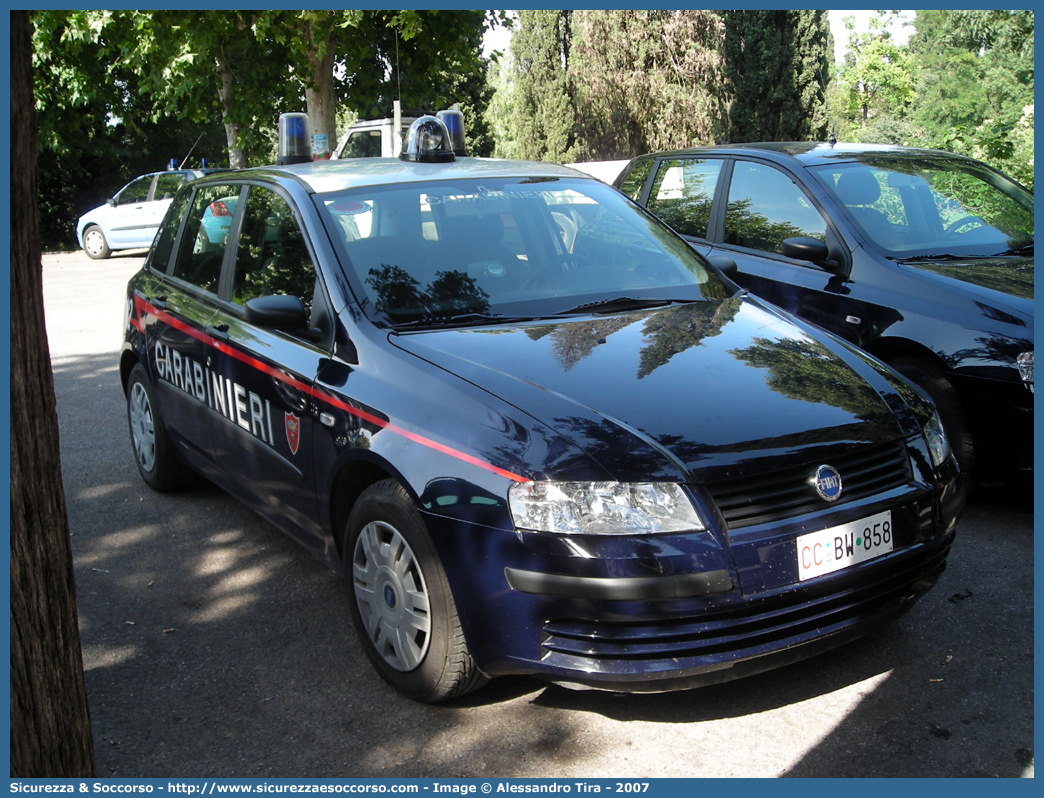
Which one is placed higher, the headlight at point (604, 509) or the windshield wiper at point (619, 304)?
the windshield wiper at point (619, 304)

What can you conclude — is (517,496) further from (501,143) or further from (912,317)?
(501,143)

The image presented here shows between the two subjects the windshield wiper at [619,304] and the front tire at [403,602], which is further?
the windshield wiper at [619,304]

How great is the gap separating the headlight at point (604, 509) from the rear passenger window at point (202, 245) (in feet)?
8.16

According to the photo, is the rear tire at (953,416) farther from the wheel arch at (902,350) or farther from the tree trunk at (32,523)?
the tree trunk at (32,523)

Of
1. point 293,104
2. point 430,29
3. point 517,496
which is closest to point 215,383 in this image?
point 517,496

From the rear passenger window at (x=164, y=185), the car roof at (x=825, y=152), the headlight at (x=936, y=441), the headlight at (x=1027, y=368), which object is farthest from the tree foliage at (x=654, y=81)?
the headlight at (x=936, y=441)

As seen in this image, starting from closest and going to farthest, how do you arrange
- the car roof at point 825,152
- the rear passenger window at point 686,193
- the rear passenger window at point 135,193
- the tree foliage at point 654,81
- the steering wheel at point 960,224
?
the steering wheel at point 960,224 → the car roof at point 825,152 → the rear passenger window at point 686,193 → the rear passenger window at point 135,193 → the tree foliage at point 654,81

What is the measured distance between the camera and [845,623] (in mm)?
2984

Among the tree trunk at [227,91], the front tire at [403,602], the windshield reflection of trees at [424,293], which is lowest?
the front tire at [403,602]

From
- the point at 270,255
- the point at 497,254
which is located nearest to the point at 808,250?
the point at 497,254

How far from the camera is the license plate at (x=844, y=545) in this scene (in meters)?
2.85

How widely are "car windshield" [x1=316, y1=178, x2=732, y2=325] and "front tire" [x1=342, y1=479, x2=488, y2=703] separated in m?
0.78

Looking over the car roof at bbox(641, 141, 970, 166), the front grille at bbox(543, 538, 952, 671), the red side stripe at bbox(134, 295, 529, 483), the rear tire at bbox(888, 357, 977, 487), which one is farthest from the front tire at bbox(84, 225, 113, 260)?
the front grille at bbox(543, 538, 952, 671)

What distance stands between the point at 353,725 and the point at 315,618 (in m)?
0.86
